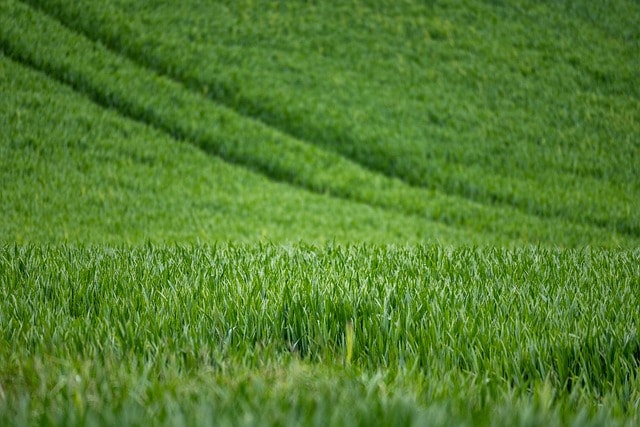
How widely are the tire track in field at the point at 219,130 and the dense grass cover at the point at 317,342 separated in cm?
1241

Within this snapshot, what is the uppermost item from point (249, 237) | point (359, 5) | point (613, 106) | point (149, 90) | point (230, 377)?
point (359, 5)

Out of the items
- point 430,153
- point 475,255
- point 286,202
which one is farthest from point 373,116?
A: point 475,255

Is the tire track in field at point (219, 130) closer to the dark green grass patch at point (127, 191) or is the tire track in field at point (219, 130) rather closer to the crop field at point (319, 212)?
the crop field at point (319, 212)

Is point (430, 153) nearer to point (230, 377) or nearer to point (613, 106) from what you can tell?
point (613, 106)

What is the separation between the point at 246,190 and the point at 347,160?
3.95 m

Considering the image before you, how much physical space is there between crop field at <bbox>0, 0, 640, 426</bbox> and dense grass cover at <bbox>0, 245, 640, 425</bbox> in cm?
2

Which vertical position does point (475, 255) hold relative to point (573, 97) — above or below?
below

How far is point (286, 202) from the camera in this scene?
15492 millimetres

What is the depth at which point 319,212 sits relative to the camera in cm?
1529

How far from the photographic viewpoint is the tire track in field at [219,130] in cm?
1645

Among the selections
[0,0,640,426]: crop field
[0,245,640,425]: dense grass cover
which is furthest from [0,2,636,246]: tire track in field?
[0,245,640,425]: dense grass cover

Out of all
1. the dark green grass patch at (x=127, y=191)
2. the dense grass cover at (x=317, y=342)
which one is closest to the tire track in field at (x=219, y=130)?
the dark green grass patch at (x=127, y=191)

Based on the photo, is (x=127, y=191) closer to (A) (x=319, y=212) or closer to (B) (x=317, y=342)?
(A) (x=319, y=212)

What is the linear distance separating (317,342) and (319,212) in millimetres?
12902
